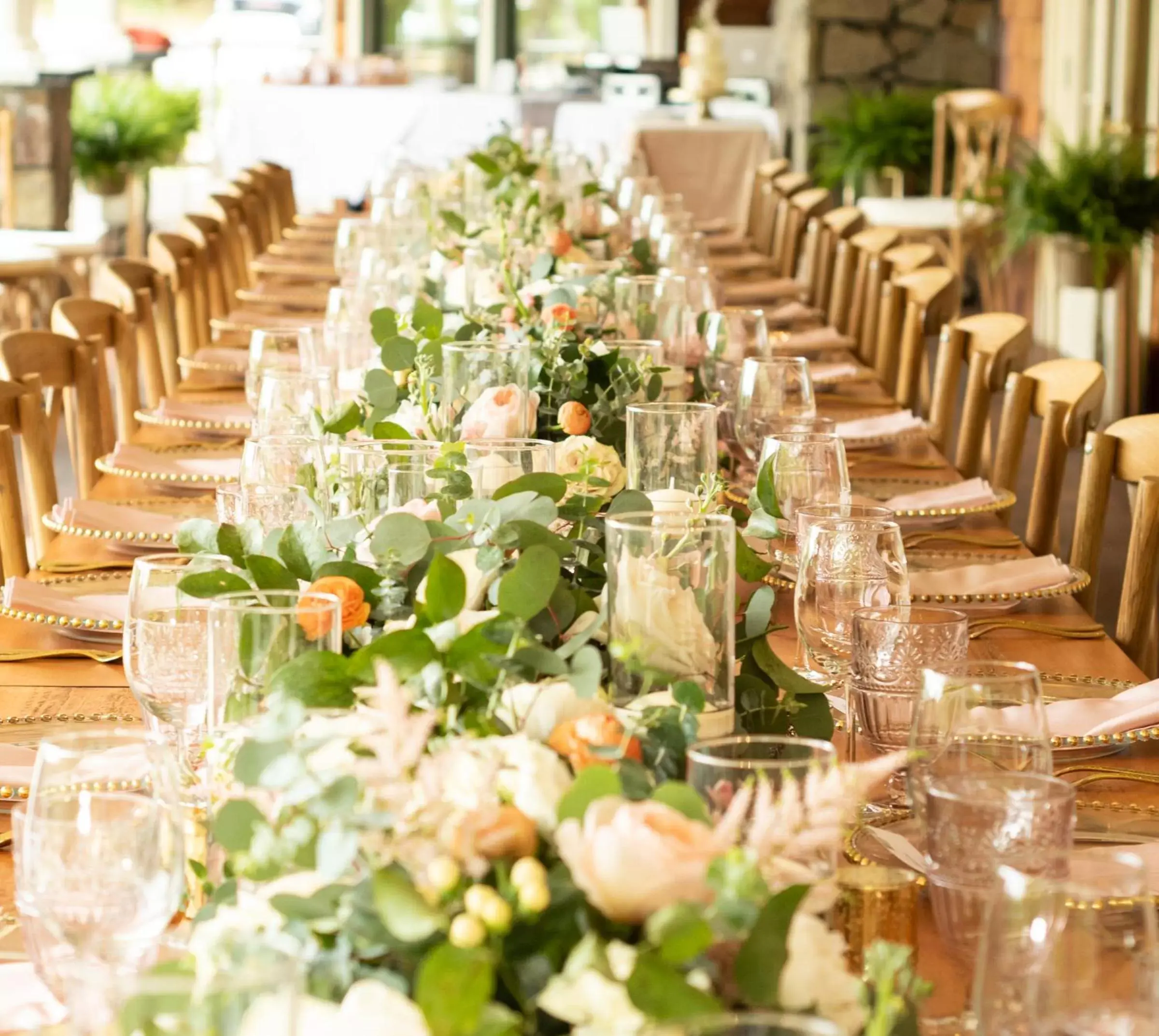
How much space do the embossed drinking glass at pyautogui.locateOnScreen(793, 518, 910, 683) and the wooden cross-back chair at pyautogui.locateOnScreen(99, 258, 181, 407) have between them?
2.64m

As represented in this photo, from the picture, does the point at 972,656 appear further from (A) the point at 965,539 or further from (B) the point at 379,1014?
(B) the point at 379,1014

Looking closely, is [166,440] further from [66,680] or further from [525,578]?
[525,578]

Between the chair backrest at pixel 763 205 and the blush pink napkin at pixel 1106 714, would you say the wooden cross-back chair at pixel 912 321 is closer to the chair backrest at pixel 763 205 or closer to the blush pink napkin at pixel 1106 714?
the blush pink napkin at pixel 1106 714

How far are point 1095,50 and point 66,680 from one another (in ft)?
23.5

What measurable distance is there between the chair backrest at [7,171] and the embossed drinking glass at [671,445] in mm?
6476

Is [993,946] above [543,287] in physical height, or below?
below

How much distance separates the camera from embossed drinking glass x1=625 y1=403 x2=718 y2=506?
6.11 ft

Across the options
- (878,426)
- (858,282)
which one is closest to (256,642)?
(878,426)

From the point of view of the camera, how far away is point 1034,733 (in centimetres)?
117

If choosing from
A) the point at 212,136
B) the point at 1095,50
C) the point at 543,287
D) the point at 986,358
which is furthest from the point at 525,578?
the point at 212,136

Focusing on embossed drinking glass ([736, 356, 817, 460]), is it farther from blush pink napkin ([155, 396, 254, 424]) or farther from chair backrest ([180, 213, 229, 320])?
chair backrest ([180, 213, 229, 320])

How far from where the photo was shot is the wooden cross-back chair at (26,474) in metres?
2.60

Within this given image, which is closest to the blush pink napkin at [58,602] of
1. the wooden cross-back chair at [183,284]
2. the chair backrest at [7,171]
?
the wooden cross-back chair at [183,284]

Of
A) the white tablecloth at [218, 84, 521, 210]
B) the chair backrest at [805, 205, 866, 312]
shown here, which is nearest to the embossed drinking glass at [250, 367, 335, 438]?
the chair backrest at [805, 205, 866, 312]
